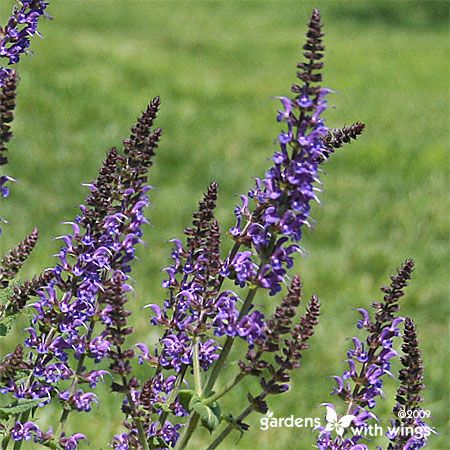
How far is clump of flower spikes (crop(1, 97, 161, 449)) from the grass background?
1023 millimetres

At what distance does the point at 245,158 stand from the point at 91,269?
560cm

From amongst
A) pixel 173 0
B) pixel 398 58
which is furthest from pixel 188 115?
pixel 173 0

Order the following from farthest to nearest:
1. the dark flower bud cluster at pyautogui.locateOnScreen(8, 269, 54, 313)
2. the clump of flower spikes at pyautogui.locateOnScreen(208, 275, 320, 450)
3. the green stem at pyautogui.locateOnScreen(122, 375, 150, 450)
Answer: the dark flower bud cluster at pyautogui.locateOnScreen(8, 269, 54, 313) → the green stem at pyautogui.locateOnScreen(122, 375, 150, 450) → the clump of flower spikes at pyautogui.locateOnScreen(208, 275, 320, 450)

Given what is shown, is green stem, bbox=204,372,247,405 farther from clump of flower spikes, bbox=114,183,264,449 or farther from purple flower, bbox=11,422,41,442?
purple flower, bbox=11,422,41,442

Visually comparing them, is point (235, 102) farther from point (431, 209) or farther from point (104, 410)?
point (104, 410)

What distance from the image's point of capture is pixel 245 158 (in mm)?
7293

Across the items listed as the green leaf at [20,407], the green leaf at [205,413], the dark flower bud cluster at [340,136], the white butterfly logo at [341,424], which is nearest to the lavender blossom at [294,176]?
the dark flower bud cluster at [340,136]

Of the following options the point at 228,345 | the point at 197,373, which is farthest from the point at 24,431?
the point at 228,345

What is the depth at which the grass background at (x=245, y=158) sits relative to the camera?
4.73 m

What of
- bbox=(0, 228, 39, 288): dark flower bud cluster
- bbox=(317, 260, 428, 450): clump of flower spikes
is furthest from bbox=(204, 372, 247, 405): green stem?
bbox=(0, 228, 39, 288): dark flower bud cluster

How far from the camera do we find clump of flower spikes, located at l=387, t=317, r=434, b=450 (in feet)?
5.47

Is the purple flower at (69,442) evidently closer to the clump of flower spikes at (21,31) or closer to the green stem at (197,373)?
the green stem at (197,373)

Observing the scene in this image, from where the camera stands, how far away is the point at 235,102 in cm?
863

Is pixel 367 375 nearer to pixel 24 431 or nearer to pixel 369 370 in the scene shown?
pixel 369 370
